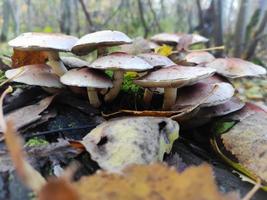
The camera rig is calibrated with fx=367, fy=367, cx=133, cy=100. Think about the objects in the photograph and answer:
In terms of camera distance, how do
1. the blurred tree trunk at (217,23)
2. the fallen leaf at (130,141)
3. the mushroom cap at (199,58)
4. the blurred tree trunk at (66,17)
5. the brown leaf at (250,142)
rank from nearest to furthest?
1. the fallen leaf at (130,141)
2. the brown leaf at (250,142)
3. the mushroom cap at (199,58)
4. the blurred tree trunk at (217,23)
5. the blurred tree trunk at (66,17)

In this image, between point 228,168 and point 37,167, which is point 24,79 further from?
point 228,168

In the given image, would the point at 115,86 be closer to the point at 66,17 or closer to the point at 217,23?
the point at 217,23

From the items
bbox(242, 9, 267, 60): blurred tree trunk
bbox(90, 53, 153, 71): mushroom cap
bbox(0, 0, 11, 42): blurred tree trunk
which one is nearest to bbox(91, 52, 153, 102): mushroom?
bbox(90, 53, 153, 71): mushroom cap

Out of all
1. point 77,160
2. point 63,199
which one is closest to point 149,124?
point 77,160

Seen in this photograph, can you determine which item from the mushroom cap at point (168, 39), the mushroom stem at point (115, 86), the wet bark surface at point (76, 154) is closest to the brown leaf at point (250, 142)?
the wet bark surface at point (76, 154)

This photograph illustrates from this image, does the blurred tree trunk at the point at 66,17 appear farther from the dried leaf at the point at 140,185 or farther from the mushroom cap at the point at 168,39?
the dried leaf at the point at 140,185

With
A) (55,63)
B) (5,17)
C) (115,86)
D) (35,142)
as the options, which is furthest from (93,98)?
(5,17)

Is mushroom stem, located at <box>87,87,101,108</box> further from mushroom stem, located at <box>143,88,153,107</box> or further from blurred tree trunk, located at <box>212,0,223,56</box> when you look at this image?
blurred tree trunk, located at <box>212,0,223,56</box>

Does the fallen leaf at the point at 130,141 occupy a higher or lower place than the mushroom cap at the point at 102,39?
lower
